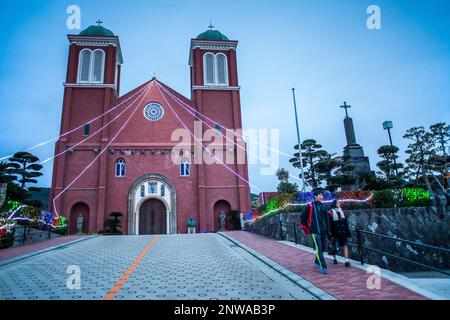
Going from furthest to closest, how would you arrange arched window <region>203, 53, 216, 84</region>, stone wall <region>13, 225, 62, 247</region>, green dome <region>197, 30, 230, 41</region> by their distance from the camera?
green dome <region>197, 30, 230, 41</region>, arched window <region>203, 53, 216, 84</region>, stone wall <region>13, 225, 62, 247</region>

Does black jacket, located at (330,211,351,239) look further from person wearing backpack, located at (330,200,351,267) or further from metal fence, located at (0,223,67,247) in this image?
metal fence, located at (0,223,67,247)

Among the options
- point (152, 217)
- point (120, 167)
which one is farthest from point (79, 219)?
point (152, 217)

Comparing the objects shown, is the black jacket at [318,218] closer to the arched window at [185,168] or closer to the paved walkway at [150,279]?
the paved walkway at [150,279]

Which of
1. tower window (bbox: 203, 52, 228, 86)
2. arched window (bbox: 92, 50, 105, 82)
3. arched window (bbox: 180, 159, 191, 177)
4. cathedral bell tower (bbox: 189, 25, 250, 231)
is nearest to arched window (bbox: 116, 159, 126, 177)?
arched window (bbox: 180, 159, 191, 177)

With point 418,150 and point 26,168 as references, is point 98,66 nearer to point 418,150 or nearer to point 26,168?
point 26,168

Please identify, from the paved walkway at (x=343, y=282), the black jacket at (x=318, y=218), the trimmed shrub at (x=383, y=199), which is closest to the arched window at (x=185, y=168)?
the trimmed shrub at (x=383, y=199)

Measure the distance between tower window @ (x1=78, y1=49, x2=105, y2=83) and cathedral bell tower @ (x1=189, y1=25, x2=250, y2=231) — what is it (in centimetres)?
885

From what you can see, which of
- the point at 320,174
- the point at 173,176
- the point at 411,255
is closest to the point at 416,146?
the point at 320,174

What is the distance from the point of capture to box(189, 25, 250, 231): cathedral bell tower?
24.4 meters

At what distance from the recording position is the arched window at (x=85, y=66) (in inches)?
1053

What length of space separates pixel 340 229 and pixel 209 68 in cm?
2523

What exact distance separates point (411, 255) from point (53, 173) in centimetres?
2432

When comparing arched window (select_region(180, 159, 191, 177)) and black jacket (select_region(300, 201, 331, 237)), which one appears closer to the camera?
black jacket (select_region(300, 201, 331, 237))

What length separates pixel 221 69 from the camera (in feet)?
95.5
